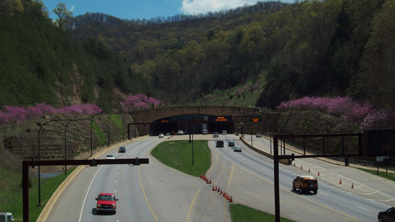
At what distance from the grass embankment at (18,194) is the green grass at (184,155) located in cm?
1829

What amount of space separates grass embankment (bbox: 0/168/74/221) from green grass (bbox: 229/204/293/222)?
15305mm

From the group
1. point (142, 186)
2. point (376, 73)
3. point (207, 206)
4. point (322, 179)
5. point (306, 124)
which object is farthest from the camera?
point (306, 124)

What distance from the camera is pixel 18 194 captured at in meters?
44.5

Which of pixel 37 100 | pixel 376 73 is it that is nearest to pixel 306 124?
pixel 376 73

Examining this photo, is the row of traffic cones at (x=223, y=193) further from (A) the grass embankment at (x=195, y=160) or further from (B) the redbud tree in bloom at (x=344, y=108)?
(B) the redbud tree in bloom at (x=344, y=108)

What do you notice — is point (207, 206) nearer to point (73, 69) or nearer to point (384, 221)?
point (384, 221)

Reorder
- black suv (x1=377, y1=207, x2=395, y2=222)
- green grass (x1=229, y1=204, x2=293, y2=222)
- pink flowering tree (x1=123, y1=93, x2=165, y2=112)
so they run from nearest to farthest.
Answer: black suv (x1=377, y1=207, x2=395, y2=222) < green grass (x1=229, y1=204, x2=293, y2=222) < pink flowering tree (x1=123, y1=93, x2=165, y2=112)

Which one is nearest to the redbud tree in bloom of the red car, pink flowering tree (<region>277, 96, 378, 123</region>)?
pink flowering tree (<region>277, 96, 378, 123</region>)

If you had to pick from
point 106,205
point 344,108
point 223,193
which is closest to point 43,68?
point 344,108

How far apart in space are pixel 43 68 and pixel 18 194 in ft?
185

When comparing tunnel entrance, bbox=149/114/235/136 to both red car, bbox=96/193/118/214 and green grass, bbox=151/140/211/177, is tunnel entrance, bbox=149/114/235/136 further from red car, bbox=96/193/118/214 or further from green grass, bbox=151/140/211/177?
red car, bbox=96/193/118/214

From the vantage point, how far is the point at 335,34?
106 meters

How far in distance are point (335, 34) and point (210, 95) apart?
74936 mm

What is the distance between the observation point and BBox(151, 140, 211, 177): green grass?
61500 mm
